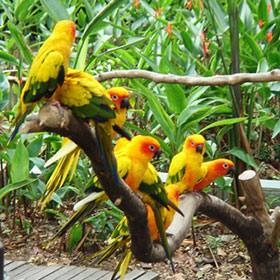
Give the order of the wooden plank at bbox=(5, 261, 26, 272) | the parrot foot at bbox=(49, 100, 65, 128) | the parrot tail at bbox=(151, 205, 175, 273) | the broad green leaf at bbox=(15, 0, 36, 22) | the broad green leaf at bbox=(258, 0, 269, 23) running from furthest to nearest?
the broad green leaf at bbox=(258, 0, 269, 23) < the broad green leaf at bbox=(15, 0, 36, 22) < the wooden plank at bbox=(5, 261, 26, 272) < the parrot tail at bbox=(151, 205, 175, 273) < the parrot foot at bbox=(49, 100, 65, 128)

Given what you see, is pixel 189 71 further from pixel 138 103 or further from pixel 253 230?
pixel 253 230

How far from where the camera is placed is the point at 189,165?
2258mm

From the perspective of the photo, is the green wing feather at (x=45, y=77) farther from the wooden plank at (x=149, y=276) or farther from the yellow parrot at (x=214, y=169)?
the wooden plank at (x=149, y=276)

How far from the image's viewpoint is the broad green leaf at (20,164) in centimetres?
276

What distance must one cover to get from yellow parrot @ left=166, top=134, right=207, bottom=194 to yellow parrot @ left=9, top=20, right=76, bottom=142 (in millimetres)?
1003

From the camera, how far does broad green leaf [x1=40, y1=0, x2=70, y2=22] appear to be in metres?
2.39

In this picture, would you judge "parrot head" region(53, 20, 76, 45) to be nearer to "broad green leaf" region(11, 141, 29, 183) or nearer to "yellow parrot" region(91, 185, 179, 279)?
"yellow parrot" region(91, 185, 179, 279)

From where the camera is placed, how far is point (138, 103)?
4141mm

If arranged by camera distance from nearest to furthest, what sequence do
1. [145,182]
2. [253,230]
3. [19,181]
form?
[145,182] → [253,230] → [19,181]

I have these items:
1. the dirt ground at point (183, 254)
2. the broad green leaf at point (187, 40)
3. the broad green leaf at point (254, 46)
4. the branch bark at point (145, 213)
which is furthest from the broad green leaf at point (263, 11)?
the branch bark at point (145, 213)

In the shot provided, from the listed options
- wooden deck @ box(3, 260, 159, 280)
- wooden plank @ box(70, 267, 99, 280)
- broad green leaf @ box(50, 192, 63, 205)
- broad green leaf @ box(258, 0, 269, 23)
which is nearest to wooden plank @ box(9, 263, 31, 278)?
wooden deck @ box(3, 260, 159, 280)

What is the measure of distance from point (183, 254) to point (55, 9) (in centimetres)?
151

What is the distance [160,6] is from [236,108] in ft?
6.03

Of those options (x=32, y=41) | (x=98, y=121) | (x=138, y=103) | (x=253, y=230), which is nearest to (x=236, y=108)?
(x=253, y=230)
